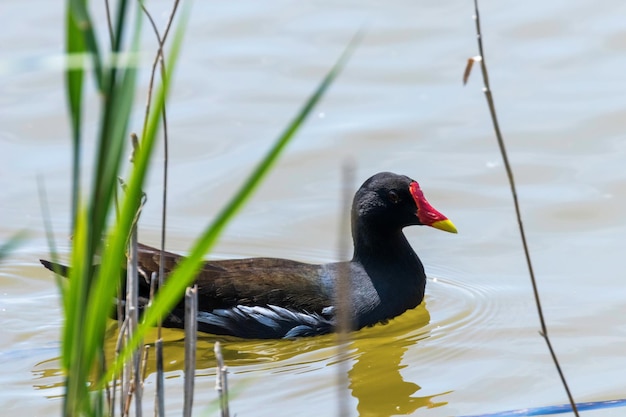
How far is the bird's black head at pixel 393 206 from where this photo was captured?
6.22 meters

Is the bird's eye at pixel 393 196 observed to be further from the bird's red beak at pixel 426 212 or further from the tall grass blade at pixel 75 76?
the tall grass blade at pixel 75 76

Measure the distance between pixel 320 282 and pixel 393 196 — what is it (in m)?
0.61

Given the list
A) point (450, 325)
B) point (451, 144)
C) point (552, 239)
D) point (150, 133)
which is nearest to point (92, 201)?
point (150, 133)

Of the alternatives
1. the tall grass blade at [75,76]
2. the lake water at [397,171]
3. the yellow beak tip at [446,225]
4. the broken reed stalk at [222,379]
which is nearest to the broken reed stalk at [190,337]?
the broken reed stalk at [222,379]

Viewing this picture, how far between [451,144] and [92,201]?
5.45 meters

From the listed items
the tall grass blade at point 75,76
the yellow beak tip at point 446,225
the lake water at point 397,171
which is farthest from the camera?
the yellow beak tip at point 446,225

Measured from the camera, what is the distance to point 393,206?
6.27 m

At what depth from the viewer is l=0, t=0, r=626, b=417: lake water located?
521cm

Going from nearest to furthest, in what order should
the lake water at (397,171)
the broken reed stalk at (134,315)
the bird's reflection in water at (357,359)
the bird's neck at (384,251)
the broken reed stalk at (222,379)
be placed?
1. the broken reed stalk at (222,379)
2. the broken reed stalk at (134,315)
3. the bird's reflection in water at (357,359)
4. the lake water at (397,171)
5. the bird's neck at (384,251)

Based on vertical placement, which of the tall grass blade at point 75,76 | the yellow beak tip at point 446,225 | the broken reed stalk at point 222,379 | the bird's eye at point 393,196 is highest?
the tall grass blade at point 75,76

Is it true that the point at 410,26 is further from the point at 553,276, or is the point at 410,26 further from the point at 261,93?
the point at 553,276

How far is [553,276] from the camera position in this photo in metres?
6.19

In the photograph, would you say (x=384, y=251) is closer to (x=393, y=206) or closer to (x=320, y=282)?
(x=393, y=206)

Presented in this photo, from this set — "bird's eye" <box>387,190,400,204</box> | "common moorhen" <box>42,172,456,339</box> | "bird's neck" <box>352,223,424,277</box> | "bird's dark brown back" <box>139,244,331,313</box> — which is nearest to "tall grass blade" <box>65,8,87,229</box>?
"common moorhen" <box>42,172,456,339</box>
